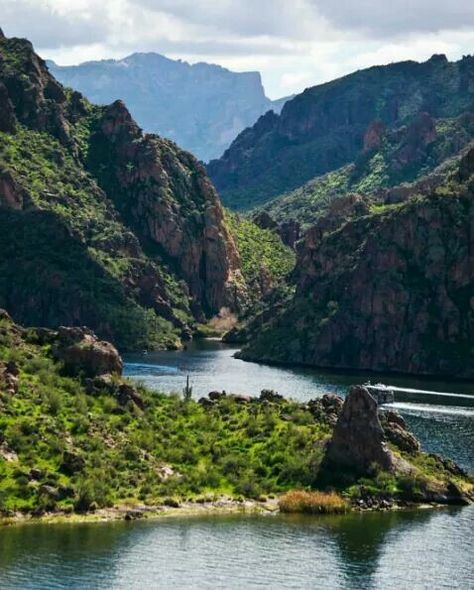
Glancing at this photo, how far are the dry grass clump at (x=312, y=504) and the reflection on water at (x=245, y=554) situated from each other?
2.42 m

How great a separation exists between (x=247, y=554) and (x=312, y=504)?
20982 millimetres

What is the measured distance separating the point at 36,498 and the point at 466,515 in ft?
130

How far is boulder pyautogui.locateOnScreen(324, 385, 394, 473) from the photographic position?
164 m

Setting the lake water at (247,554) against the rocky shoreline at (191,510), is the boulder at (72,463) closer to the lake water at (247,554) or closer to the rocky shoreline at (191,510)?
the rocky shoreline at (191,510)

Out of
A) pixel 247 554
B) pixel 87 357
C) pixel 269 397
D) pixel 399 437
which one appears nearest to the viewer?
pixel 247 554

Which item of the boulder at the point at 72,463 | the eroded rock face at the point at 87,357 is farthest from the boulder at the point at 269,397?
the boulder at the point at 72,463

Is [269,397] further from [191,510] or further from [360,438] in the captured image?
[191,510]

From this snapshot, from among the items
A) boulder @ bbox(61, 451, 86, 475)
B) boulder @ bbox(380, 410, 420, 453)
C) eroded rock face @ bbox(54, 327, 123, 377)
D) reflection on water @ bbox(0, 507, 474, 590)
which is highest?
eroded rock face @ bbox(54, 327, 123, 377)

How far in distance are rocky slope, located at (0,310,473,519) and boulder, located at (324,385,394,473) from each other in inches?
3.8

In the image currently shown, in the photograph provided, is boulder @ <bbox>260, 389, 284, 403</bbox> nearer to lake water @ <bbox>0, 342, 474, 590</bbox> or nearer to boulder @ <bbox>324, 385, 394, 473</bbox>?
boulder @ <bbox>324, 385, 394, 473</bbox>

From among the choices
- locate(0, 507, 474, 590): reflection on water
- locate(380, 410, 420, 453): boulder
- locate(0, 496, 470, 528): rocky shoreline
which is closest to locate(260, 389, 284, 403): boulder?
locate(380, 410, 420, 453): boulder

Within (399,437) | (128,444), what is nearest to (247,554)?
(128,444)

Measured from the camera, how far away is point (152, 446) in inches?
6658

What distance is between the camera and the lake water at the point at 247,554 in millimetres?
130250
